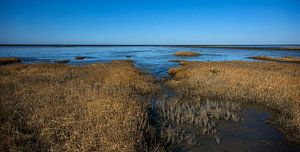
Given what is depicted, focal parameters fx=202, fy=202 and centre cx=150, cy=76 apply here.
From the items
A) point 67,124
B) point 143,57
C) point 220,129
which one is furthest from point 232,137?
point 143,57

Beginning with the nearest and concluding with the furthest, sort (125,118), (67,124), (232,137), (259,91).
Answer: (67,124), (125,118), (232,137), (259,91)

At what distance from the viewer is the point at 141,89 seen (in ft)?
47.8

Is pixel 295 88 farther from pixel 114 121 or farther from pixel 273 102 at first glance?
pixel 114 121

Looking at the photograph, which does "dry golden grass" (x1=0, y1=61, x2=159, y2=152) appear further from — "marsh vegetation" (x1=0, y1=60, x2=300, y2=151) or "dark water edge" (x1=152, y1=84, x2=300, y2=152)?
"dark water edge" (x1=152, y1=84, x2=300, y2=152)

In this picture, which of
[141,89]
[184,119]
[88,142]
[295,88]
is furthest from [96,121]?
[295,88]

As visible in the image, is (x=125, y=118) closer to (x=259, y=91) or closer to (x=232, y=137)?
(x=232, y=137)

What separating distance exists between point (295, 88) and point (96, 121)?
13.0m

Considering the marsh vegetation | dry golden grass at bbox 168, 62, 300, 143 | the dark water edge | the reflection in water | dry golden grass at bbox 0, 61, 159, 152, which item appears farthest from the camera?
dry golden grass at bbox 168, 62, 300, 143

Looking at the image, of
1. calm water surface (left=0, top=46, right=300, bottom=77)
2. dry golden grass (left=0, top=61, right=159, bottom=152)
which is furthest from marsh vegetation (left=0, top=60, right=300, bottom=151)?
calm water surface (left=0, top=46, right=300, bottom=77)

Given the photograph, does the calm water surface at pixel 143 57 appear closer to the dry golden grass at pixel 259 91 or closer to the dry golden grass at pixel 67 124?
the dry golden grass at pixel 259 91

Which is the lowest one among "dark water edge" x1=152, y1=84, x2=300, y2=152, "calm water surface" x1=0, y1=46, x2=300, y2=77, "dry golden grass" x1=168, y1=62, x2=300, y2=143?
"dark water edge" x1=152, y1=84, x2=300, y2=152

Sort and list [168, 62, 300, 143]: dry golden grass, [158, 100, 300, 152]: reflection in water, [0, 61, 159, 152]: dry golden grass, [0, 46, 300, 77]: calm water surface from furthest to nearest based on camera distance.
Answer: [0, 46, 300, 77]: calm water surface
[168, 62, 300, 143]: dry golden grass
[158, 100, 300, 152]: reflection in water
[0, 61, 159, 152]: dry golden grass

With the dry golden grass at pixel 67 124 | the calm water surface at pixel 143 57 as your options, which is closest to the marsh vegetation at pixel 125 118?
the dry golden grass at pixel 67 124

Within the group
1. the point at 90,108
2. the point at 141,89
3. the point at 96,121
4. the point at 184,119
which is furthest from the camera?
the point at 141,89
